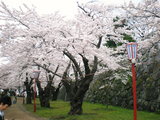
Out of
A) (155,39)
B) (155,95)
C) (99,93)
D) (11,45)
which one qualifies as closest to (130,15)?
(155,39)

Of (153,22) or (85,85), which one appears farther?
(85,85)

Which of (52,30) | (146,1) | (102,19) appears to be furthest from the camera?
(102,19)

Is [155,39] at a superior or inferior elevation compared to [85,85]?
superior

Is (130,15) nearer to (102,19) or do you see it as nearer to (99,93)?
(102,19)

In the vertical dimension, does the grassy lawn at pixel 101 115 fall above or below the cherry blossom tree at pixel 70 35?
below

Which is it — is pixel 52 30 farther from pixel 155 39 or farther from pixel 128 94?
pixel 128 94

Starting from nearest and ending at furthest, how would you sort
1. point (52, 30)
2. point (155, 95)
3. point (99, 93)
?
point (52, 30)
point (155, 95)
point (99, 93)

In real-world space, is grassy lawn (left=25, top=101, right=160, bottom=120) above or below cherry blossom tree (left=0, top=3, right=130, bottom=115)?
below

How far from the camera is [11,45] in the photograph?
1526cm

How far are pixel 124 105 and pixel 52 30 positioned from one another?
9562 millimetres

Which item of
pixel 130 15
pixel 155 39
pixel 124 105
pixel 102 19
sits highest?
pixel 102 19

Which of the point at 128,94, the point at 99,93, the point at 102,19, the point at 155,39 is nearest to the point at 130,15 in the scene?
A: the point at 155,39

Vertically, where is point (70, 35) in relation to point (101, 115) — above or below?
above

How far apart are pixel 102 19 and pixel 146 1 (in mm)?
5228
